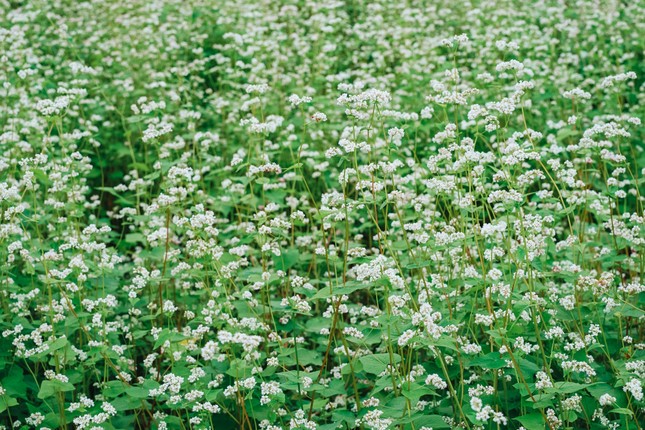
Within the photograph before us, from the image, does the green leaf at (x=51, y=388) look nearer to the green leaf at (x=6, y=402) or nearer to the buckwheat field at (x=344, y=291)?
the buckwheat field at (x=344, y=291)

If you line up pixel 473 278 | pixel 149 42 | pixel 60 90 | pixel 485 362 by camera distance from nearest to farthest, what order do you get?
pixel 485 362 < pixel 473 278 < pixel 60 90 < pixel 149 42

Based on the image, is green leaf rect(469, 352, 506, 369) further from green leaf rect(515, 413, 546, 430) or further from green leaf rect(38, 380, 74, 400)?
green leaf rect(38, 380, 74, 400)

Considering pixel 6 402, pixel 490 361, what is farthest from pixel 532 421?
pixel 6 402

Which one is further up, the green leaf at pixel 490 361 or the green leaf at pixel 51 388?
the green leaf at pixel 490 361

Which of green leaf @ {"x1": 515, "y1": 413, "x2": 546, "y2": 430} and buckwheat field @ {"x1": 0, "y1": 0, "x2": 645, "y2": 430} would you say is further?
buckwheat field @ {"x1": 0, "y1": 0, "x2": 645, "y2": 430}

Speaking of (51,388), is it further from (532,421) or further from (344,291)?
(532,421)

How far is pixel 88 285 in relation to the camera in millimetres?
4383

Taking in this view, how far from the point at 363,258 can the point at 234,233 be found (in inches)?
85.3

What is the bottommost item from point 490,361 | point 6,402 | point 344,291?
point 6,402

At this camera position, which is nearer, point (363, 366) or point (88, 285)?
point (363, 366)

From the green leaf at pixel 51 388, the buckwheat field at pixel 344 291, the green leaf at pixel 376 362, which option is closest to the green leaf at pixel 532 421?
the buckwheat field at pixel 344 291

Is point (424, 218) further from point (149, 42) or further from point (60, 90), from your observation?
point (149, 42)

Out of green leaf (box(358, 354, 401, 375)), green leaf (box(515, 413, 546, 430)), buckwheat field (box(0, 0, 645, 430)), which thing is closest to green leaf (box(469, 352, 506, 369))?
buckwheat field (box(0, 0, 645, 430))

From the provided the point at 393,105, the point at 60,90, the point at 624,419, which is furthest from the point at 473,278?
the point at 393,105
